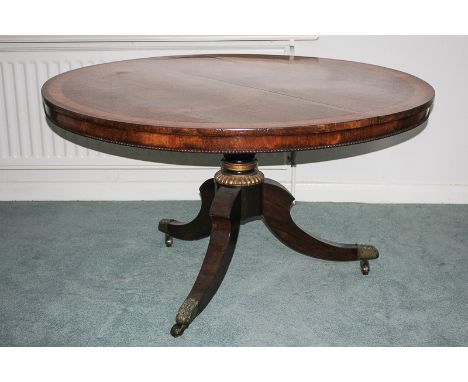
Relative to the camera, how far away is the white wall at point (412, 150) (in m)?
2.79

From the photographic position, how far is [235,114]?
1.54m

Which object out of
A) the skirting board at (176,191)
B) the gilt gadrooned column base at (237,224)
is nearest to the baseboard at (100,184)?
the skirting board at (176,191)

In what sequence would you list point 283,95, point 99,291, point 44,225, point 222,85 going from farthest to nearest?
point 44,225 → point 99,291 → point 222,85 → point 283,95

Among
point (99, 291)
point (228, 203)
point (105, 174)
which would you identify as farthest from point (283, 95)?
point (105, 174)

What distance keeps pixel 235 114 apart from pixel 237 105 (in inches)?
4.0

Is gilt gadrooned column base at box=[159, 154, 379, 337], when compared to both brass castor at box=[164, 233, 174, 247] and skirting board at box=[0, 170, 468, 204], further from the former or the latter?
skirting board at box=[0, 170, 468, 204]

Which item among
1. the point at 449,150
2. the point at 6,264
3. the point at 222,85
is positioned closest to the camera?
the point at 222,85

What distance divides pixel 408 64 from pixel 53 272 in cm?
181

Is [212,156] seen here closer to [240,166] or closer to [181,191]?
[181,191]

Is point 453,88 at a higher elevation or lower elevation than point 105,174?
higher

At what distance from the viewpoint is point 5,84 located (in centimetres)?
281

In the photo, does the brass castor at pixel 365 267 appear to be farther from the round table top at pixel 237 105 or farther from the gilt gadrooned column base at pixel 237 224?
the round table top at pixel 237 105

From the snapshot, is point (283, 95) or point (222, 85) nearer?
point (283, 95)

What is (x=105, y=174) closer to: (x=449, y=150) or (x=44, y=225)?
(x=44, y=225)
